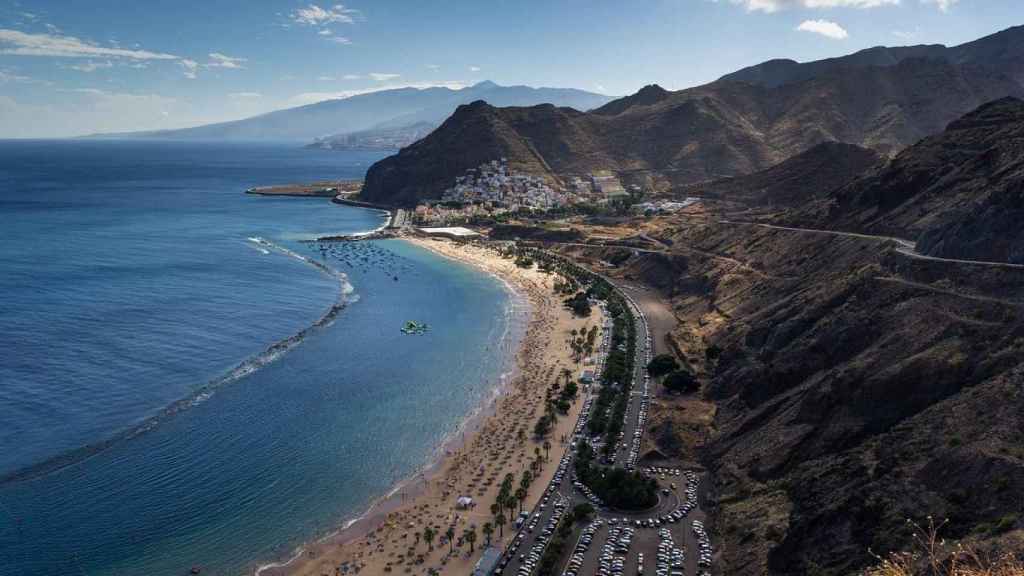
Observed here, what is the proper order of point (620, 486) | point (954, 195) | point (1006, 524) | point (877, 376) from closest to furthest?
point (1006, 524) < point (877, 376) < point (620, 486) < point (954, 195)

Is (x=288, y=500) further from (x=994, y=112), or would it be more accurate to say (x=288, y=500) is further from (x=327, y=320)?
(x=994, y=112)

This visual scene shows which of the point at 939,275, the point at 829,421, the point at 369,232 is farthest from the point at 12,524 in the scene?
the point at 369,232

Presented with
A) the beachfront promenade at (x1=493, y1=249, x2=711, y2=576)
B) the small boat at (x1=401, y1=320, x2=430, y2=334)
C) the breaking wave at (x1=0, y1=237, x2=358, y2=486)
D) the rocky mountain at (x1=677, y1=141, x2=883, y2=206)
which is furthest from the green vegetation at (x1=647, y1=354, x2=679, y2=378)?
the rocky mountain at (x1=677, y1=141, x2=883, y2=206)

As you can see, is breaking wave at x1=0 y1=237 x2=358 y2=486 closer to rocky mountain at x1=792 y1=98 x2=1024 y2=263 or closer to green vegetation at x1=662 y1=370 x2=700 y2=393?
green vegetation at x1=662 y1=370 x2=700 y2=393

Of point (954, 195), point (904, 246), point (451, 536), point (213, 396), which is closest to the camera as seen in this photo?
point (451, 536)

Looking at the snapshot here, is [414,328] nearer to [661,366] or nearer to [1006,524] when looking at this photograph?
[661,366]

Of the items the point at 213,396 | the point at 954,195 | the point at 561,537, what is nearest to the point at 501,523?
the point at 561,537

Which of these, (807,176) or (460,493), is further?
(807,176)
